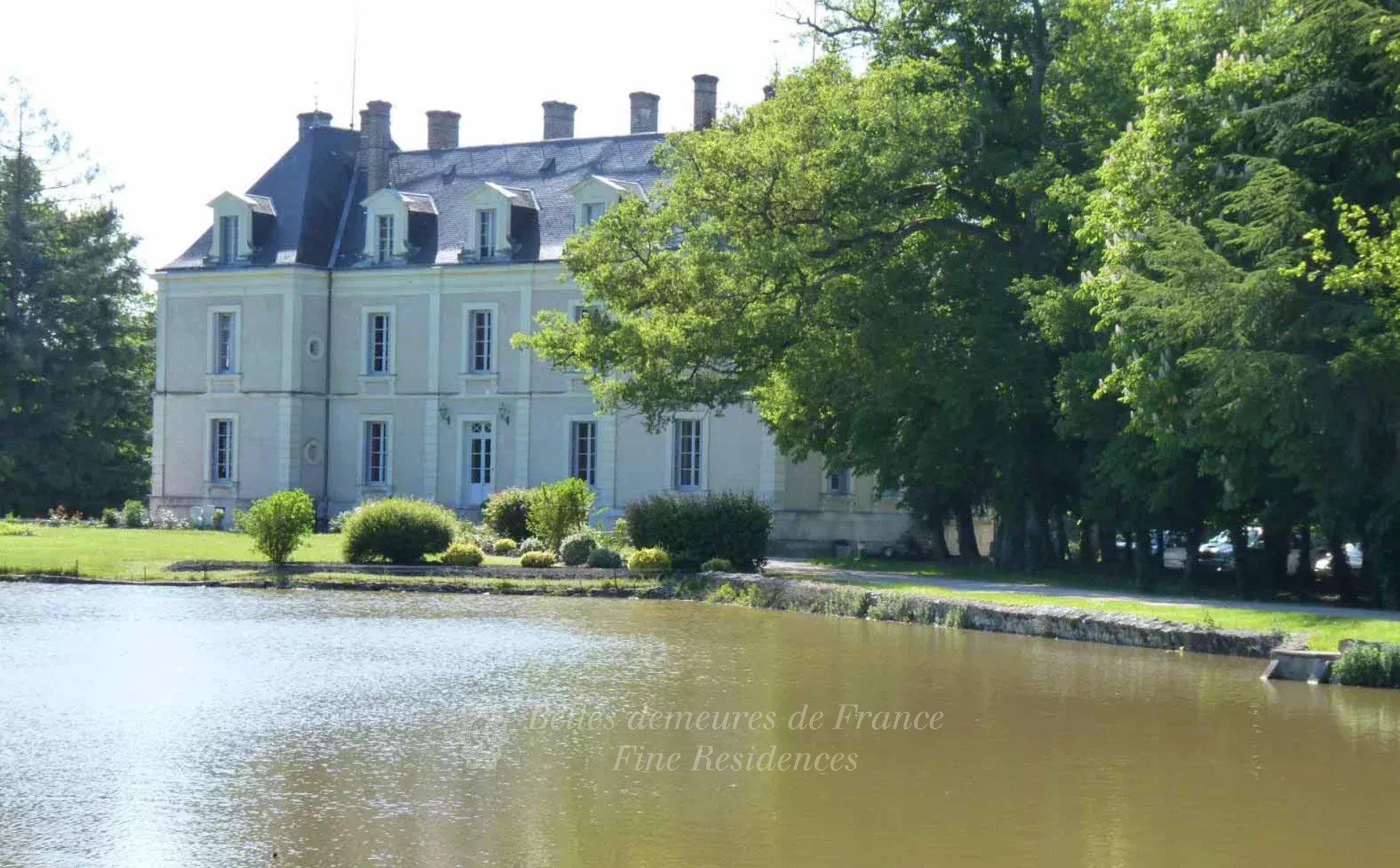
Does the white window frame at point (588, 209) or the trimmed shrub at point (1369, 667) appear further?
the white window frame at point (588, 209)

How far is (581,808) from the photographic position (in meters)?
9.14

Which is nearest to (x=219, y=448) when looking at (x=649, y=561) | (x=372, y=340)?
(x=372, y=340)

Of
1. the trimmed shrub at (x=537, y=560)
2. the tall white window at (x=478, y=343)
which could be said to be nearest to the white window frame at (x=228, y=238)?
the tall white window at (x=478, y=343)

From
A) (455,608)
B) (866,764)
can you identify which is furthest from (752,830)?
(455,608)

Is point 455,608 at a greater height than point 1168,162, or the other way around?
point 1168,162

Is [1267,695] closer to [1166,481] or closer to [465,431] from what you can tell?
[1166,481]

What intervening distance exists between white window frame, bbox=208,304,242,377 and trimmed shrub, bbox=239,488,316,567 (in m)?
16.1

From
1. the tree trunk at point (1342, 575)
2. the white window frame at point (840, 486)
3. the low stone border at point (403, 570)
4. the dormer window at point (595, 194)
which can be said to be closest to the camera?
the tree trunk at point (1342, 575)

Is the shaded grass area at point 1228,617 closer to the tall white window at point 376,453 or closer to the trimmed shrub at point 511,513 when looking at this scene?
the trimmed shrub at point 511,513

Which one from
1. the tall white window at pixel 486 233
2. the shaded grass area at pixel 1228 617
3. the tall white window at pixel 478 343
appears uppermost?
the tall white window at pixel 486 233

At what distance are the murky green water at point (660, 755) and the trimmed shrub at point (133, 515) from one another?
23.9 m

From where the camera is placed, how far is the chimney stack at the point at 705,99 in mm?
39688

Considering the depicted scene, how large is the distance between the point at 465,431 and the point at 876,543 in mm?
10729

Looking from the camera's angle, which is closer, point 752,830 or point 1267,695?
point 752,830
